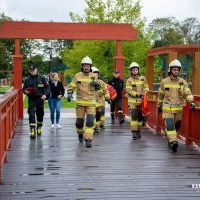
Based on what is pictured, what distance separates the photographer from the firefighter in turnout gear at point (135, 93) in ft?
42.6

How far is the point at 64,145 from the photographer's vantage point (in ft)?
38.7

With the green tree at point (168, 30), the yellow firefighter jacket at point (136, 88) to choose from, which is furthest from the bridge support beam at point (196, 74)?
the green tree at point (168, 30)

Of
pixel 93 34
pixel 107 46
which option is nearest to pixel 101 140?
pixel 93 34

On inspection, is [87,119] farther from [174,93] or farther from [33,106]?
[33,106]

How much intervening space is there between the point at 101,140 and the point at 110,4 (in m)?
21.6

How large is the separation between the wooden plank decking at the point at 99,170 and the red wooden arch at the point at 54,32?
620cm

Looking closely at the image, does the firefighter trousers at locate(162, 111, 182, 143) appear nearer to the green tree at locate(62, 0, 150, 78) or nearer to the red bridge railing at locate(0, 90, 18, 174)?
the red bridge railing at locate(0, 90, 18, 174)

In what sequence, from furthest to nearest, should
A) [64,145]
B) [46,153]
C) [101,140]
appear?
[101,140] < [64,145] < [46,153]

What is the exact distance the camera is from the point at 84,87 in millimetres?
11711

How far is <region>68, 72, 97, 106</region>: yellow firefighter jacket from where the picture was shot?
11688 mm

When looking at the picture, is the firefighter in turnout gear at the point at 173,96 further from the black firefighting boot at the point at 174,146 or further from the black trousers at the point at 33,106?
the black trousers at the point at 33,106

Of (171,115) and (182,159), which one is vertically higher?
(171,115)

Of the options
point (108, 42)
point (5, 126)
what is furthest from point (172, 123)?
point (108, 42)

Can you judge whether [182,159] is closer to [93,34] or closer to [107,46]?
[93,34]
